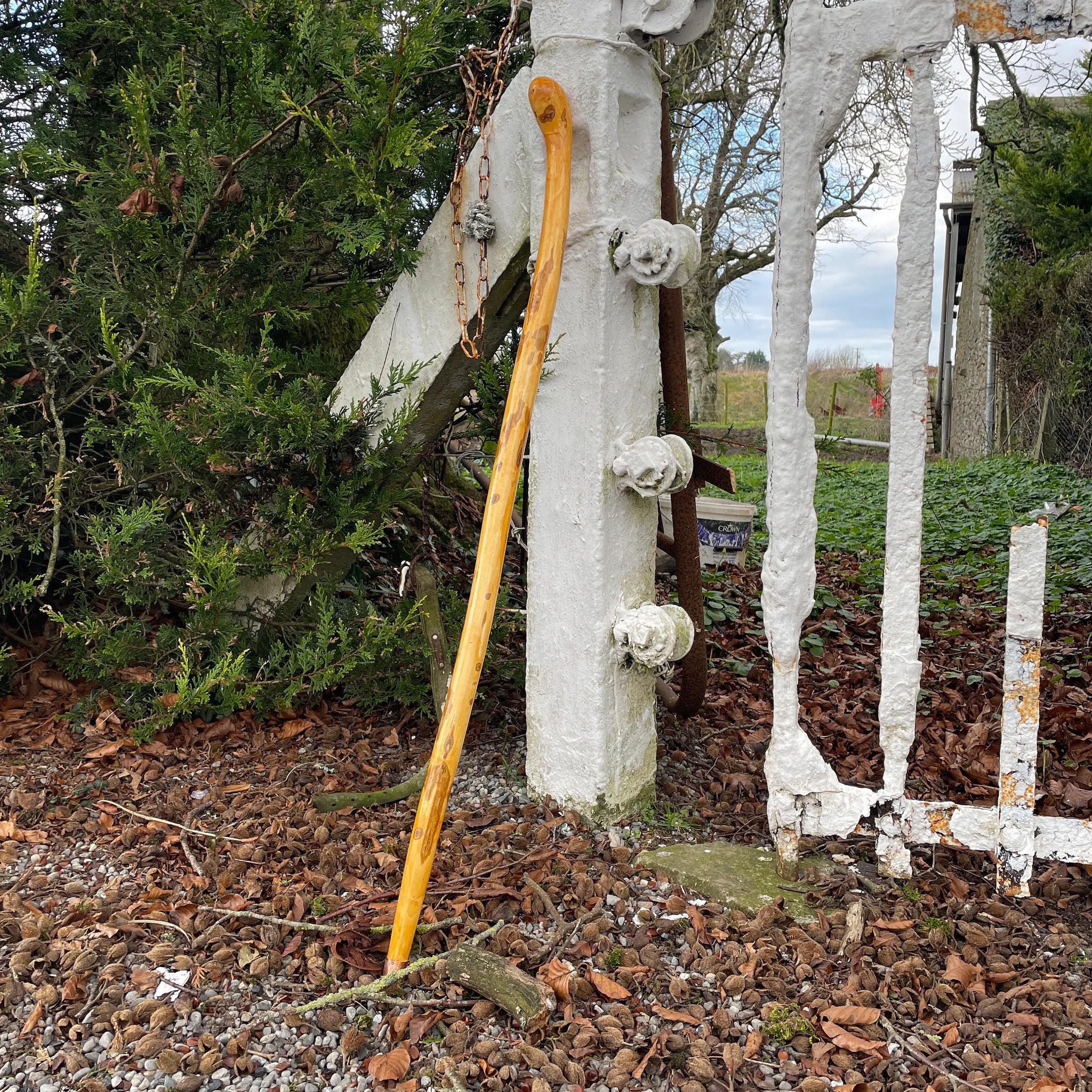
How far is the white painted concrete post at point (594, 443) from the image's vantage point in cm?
240

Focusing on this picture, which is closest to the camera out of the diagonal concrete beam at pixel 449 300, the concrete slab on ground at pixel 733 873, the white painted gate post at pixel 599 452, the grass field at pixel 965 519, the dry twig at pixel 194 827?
the concrete slab on ground at pixel 733 873

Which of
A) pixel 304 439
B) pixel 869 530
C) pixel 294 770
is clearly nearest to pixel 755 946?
pixel 294 770

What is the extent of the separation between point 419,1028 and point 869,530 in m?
5.98

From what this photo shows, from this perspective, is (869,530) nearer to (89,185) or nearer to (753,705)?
(753,705)

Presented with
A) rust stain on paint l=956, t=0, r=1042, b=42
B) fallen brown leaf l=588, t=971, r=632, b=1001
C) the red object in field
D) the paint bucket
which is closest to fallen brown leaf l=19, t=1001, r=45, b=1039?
fallen brown leaf l=588, t=971, r=632, b=1001

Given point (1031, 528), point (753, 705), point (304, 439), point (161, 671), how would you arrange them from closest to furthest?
point (1031, 528) < point (304, 439) < point (161, 671) < point (753, 705)

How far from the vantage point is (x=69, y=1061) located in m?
1.76

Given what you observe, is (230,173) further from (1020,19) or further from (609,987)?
(609,987)

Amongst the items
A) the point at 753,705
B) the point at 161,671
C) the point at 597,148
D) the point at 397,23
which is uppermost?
the point at 397,23

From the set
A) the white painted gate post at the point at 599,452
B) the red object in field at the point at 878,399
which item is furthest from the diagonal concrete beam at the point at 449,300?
the red object in field at the point at 878,399

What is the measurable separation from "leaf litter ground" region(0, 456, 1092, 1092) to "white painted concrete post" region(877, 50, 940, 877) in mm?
345

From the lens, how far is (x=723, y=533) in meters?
5.59

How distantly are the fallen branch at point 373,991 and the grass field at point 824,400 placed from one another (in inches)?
526

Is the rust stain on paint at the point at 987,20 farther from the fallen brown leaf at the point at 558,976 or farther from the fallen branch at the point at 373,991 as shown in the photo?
the fallen branch at the point at 373,991
